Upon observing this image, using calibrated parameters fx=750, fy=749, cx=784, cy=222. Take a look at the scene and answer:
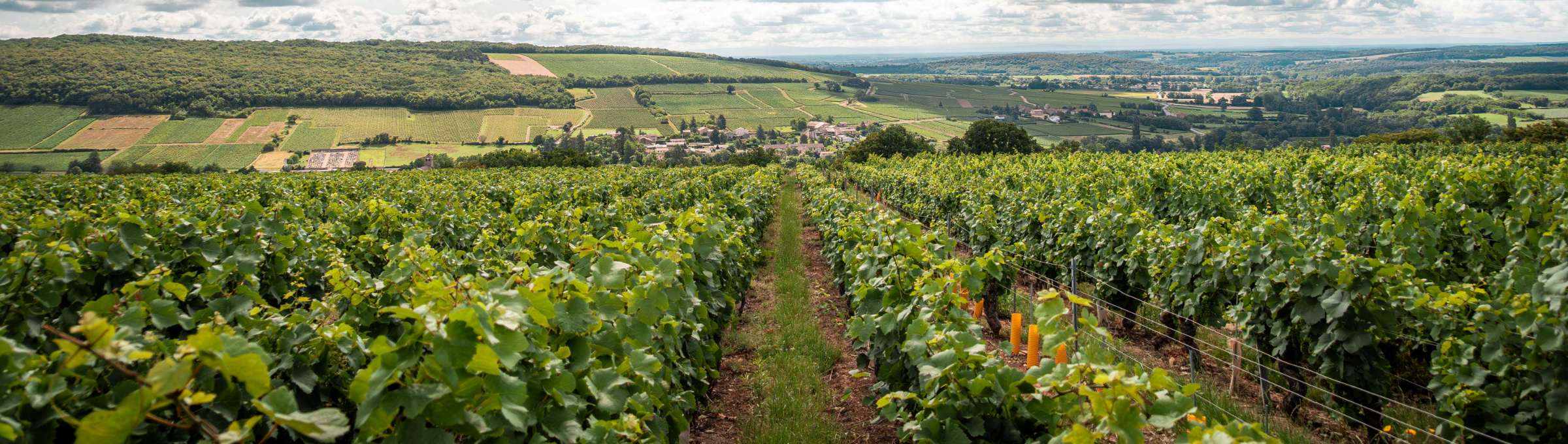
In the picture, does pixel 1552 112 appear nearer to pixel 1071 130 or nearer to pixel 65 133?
pixel 1071 130

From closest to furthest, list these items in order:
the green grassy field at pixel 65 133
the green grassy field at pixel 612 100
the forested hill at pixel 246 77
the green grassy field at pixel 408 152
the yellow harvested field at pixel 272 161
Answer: the yellow harvested field at pixel 272 161 → the green grassy field at pixel 408 152 → the green grassy field at pixel 65 133 → the forested hill at pixel 246 77 → the green grassy field at pixel 612 100

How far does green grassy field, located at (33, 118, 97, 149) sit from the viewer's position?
235 ft

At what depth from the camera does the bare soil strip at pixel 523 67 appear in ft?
445

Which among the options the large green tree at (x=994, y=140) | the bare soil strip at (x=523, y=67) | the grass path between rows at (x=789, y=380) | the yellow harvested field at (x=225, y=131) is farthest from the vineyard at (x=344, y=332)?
the bare soil strip at (x=523, y=67)

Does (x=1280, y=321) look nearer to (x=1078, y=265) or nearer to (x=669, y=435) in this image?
(x=1078, y=265)

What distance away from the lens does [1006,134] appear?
6412 centimetres

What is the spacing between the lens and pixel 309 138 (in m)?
80.2

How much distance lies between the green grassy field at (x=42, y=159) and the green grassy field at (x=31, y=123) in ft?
17.6

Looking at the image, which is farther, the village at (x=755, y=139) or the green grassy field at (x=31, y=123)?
the village at (x=755, y=139)

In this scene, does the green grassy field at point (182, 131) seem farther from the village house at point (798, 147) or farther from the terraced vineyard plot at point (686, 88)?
the terraced vineyard plot at point (686, 88)

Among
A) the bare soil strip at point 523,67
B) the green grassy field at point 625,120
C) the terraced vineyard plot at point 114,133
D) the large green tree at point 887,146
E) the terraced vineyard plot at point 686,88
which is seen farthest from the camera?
the bare soil strip at point 523,67

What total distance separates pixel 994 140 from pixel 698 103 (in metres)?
68.3

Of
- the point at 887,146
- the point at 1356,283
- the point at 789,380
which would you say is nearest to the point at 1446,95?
the point at 887,146

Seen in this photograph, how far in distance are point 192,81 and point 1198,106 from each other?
154 m
